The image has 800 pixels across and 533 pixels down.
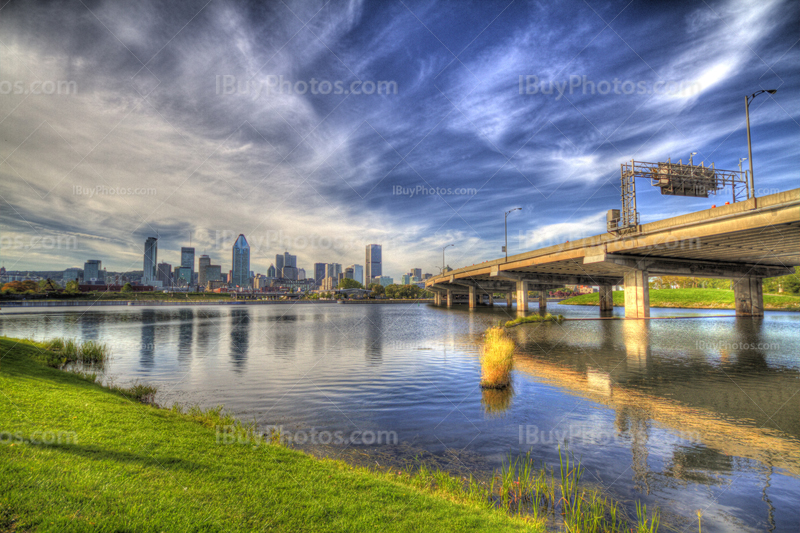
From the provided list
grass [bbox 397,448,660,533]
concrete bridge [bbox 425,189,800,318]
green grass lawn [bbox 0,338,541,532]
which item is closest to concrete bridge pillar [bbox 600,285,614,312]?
concrete bridge [bbox 425,189,800,318]

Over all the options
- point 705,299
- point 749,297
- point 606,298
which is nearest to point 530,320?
point 749,297

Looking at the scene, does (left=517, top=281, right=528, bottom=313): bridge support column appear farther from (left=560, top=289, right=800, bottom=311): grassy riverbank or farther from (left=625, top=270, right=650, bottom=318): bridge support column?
(left=560, top=289, right=800, bottom=311): grassy riverbank

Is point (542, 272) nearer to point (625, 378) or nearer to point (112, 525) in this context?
point (625, 378)

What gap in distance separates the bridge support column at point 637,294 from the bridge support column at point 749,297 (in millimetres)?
25576

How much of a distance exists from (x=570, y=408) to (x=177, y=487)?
37.1 ft

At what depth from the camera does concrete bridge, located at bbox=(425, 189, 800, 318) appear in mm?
30172

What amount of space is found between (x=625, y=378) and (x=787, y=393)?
5.15 m

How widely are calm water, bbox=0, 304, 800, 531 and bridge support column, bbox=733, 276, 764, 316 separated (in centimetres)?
4734

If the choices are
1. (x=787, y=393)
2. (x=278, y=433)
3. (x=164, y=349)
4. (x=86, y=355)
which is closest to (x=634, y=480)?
(x=278, y=433)

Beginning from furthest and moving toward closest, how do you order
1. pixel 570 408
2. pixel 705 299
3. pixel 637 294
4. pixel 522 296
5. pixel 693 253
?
pixel 705 299 → pixel 522 296 → pixel 637 294 → pixel 693 253 → pixel 570 408

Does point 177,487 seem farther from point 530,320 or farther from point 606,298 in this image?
point 606,298

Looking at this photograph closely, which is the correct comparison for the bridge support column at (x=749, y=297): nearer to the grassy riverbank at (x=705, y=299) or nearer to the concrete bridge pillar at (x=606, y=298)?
A: the concrete bridge pillar at (x=606, y=298)

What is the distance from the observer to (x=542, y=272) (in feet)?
242

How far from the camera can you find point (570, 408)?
474 inches
